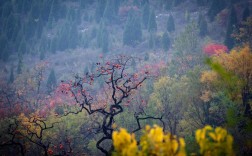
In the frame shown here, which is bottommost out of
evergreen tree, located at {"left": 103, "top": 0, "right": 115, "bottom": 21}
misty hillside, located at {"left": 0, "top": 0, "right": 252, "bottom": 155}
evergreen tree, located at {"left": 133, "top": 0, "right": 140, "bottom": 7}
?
misty hillside, located at {"left": 0, "top": 0, "right": 252, "bottom": 155}

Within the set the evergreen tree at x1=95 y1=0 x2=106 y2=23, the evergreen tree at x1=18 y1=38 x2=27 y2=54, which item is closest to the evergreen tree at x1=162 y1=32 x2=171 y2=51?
the evergreen tree at x1=95 y1=0 x2=106 y2=23

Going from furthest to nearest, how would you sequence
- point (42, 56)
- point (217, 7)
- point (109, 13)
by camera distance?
point (109, 13) < point (42, 56) < point (217, 7)

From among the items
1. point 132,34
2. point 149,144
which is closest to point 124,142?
point 149,144

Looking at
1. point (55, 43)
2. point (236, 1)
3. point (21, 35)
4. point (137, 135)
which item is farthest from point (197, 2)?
point (137, 135)

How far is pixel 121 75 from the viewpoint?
586 inches

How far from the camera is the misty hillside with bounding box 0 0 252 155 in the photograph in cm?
1853

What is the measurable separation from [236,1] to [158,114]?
8016 centimetres

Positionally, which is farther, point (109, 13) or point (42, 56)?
point (109, 13)

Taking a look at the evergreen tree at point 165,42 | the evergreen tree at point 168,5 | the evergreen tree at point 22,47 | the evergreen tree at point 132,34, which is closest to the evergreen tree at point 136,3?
the evergreen tree at point 168,5

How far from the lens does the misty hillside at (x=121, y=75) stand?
18530 millimetres

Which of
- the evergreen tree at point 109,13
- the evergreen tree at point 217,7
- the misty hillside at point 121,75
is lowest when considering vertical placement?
the misty hillside at point 121,75

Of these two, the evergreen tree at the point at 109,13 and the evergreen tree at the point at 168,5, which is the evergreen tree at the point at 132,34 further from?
the evergreen tree at the point at 168,5

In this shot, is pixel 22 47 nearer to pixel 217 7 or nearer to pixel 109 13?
pixel 109 13

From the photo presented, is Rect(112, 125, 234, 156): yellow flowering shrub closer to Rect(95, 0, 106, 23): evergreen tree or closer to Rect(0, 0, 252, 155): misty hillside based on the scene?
Rect(0, 0, 252, 155): misty hillside
